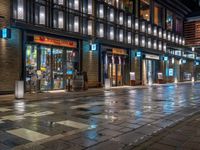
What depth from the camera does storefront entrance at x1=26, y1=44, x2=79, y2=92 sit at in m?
21.9

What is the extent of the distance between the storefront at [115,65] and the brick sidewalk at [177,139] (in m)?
22.4

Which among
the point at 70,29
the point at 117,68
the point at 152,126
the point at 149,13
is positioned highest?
the point at 149,13

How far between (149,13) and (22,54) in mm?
24881

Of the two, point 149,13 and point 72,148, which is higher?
point 149,13

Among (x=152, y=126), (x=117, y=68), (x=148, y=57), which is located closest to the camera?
(x=152, y=126)

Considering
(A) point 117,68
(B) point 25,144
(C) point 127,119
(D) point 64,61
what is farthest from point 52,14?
(B) point 25,144

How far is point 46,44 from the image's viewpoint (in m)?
23.4

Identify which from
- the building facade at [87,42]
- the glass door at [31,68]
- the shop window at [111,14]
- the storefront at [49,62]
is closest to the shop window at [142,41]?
the building facade at [87,42]

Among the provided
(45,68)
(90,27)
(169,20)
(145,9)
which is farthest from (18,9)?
(169,20)

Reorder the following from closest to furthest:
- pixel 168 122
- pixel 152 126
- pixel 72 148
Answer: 1. pixel 72 148
2. pixel 152 126
3. pixel 168 122

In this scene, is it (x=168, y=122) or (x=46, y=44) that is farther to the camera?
(x=46, y=44)

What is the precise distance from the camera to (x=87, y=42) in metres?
27.8

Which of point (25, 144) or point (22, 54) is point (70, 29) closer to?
point (22, 54)

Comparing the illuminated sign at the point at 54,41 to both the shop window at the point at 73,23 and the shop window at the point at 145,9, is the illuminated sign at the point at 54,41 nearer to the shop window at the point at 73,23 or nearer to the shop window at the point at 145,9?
the shop window at the point at 73,23
